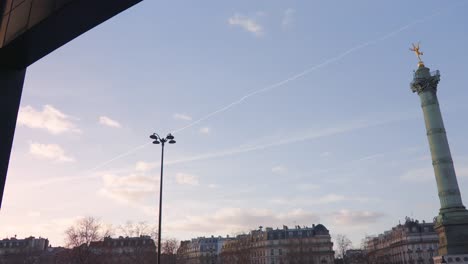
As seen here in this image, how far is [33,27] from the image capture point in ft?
26.5

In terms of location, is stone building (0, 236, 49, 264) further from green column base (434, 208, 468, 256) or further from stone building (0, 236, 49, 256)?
green column base (434, 208, 468, 256)

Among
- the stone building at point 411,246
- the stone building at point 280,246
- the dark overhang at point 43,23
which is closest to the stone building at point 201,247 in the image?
the stone building at point 280,246

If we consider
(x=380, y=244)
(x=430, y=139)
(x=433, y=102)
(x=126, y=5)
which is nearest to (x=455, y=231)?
(x=430, y=139)

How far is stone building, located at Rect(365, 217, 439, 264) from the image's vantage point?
325 ft

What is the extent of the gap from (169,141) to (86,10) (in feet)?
50.2

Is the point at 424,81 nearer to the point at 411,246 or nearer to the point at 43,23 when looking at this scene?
the point at 43,23

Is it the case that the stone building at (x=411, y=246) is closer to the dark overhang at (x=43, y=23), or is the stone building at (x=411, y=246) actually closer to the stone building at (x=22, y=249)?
the stone building at (x=22, y=249)

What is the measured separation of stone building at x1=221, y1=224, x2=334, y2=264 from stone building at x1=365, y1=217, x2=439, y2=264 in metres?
11.3

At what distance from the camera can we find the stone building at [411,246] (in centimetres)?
9894

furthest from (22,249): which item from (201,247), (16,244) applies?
(201,247)

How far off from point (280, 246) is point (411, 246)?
104 ft

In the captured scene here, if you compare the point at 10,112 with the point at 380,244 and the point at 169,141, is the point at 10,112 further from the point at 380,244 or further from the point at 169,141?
the point at 380,244

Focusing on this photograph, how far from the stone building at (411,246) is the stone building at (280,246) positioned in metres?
11.3

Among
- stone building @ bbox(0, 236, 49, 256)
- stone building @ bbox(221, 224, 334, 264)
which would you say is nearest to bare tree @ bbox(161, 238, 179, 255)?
stone building @ bbox(221, 224, 334, 264)
